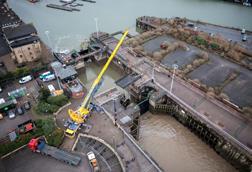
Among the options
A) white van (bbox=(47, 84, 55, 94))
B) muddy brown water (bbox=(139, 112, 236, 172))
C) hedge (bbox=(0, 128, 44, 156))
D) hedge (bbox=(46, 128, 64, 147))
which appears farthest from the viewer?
white van (bbox=(47, 84, 55, 94))

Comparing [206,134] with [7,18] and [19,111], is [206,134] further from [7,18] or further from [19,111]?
[7,18]

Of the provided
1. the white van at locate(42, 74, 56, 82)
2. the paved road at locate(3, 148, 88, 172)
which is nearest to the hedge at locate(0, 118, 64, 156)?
the paved road at locate(3, 148, 88, 172)

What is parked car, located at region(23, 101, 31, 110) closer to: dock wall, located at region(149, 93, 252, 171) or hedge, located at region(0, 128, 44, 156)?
hedge, located at region(0, 128, 44, 156)

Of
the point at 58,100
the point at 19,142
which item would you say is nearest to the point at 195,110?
the point at 58,100

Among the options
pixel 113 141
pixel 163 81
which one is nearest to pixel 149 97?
pixel 163 81

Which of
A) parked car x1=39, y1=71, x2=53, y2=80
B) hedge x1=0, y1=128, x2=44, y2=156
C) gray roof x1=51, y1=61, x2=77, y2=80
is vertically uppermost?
gray roof x1=51, y1=61, x2=77, y2=80
